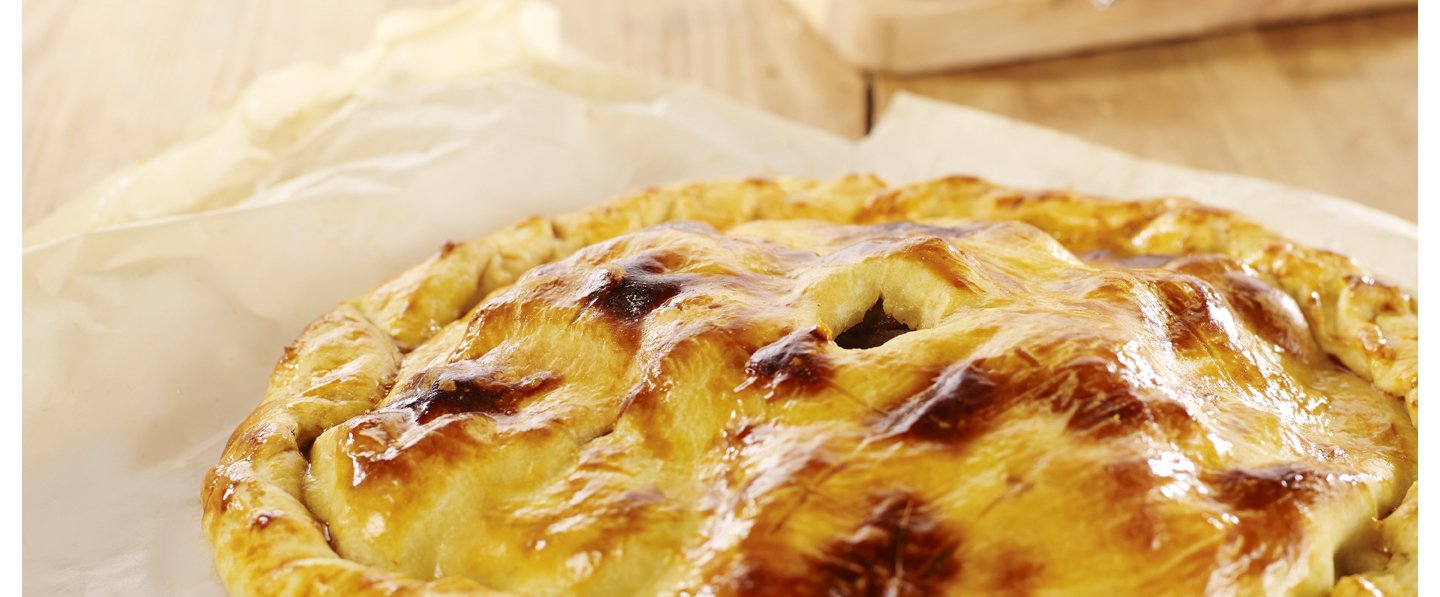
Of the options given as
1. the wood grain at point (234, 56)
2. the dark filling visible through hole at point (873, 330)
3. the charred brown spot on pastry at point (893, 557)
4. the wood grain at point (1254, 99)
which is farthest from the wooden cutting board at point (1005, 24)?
the charred brown spot on pastry at point (893, 557)

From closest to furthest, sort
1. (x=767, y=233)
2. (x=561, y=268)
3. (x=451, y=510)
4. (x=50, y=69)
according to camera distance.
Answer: (x=451, y=510)
(x=561, y=268)
(x=767, y=233)
(x=50, y=69)

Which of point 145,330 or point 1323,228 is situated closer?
point 145,330

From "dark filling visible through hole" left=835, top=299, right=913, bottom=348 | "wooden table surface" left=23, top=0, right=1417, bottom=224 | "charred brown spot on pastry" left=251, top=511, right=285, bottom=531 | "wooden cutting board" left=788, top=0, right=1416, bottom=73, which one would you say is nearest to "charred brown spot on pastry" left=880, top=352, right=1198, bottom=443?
"dark filling visible through hole" left=835, top=299, right=913, bottom=348

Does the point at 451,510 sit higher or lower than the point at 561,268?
lower

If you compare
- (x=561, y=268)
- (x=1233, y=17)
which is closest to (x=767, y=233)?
(x=561, y=268)

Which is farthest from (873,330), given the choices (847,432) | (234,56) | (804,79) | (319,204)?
Answer: (234,56)

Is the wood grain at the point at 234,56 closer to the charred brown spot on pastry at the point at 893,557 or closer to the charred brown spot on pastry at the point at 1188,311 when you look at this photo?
the charred brown spot on pastry at the point at 1188,311
